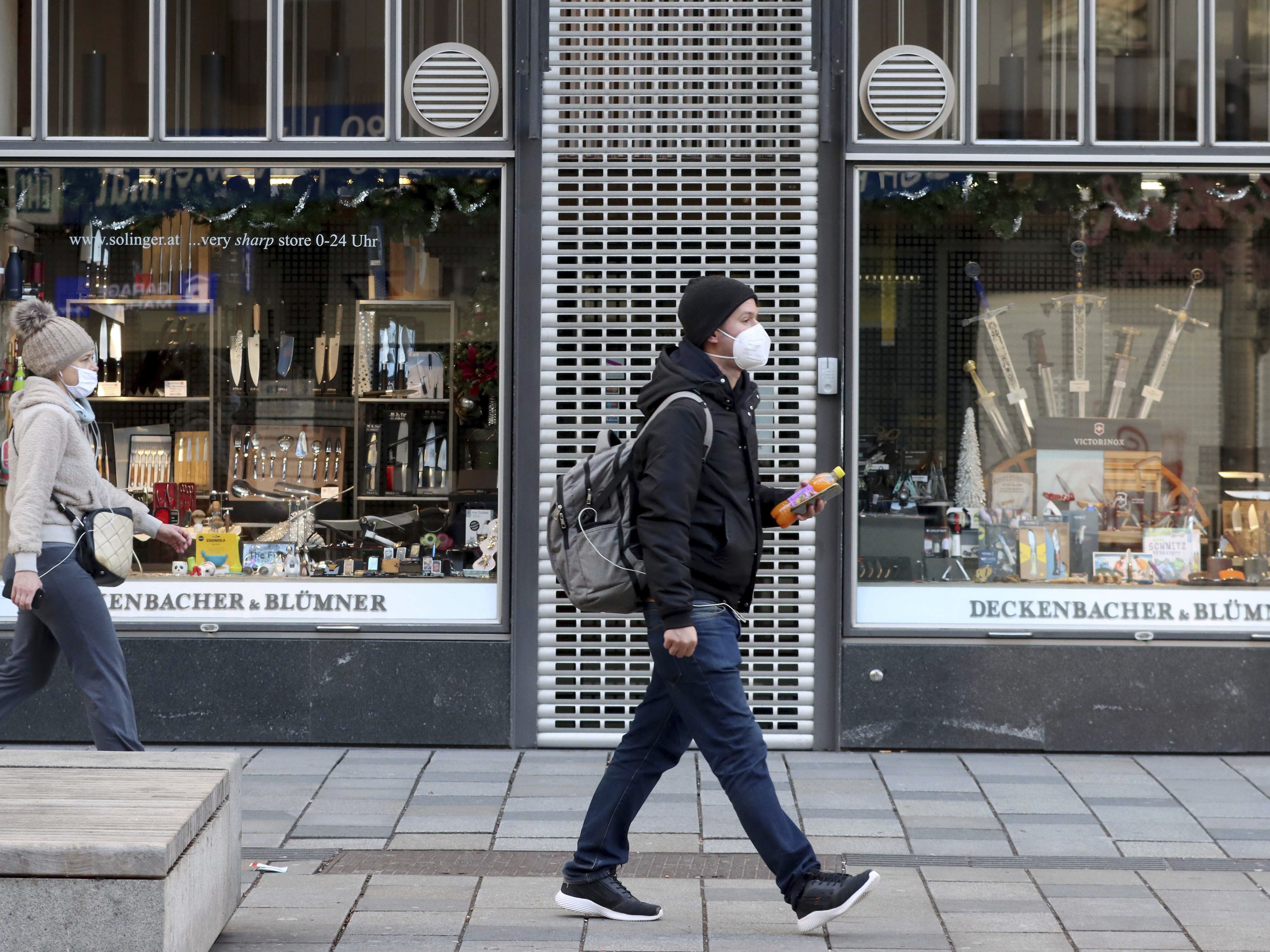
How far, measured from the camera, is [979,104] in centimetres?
699

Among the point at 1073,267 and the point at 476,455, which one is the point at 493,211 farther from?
the point at 1073,267

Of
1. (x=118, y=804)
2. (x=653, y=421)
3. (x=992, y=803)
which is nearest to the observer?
(x=118, y=804)

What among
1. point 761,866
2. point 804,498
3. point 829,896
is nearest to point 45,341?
point 804,498

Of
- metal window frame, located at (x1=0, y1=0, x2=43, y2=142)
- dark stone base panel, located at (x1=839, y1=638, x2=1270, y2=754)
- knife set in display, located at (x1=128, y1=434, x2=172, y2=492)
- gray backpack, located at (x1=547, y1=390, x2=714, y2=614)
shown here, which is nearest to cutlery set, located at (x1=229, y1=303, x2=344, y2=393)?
knife set in display, located at (x1=128, y1=434, x2=172, y2=492)

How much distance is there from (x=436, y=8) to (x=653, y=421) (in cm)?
355

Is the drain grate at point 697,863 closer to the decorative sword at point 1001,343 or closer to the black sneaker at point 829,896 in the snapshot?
the black sneaker at point 829,896

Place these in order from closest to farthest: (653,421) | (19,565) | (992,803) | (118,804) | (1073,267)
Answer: (118,804) < (653,421) < (19,565) < (992,803) < (1073,267)

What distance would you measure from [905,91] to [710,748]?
12.5 ft

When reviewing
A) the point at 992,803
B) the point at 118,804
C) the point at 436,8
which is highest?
the point at 436,8

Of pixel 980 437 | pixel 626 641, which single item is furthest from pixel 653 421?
pixel 980 437

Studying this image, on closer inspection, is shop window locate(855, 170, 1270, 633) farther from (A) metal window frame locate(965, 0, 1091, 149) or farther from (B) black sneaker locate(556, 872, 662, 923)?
(B) black sneaker locate(556, 872, 662, 923)

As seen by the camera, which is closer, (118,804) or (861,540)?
(118,804)

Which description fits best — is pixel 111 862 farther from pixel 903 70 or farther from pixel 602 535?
pixel 903 70

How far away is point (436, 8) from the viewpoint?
7047 millimetres
